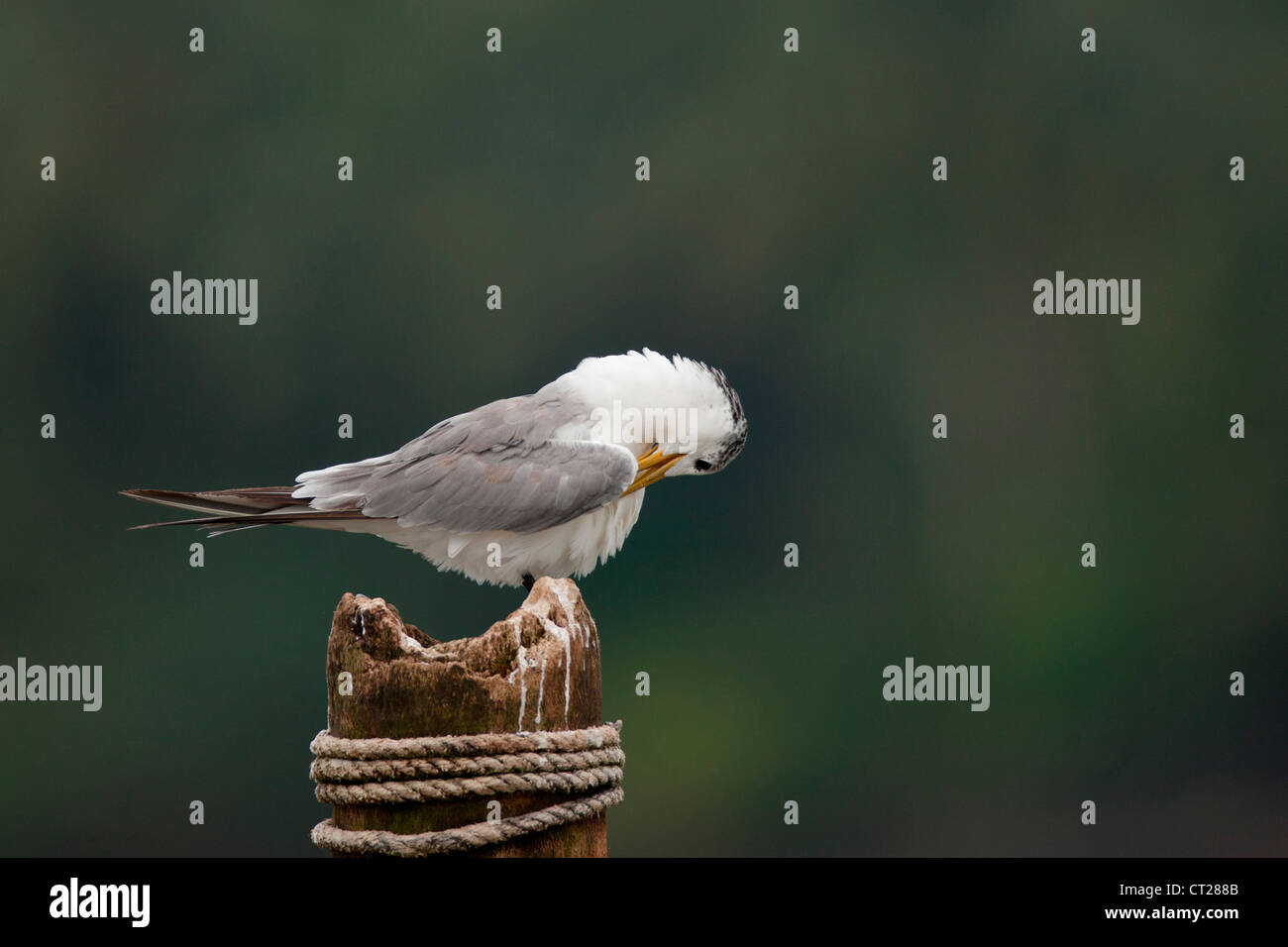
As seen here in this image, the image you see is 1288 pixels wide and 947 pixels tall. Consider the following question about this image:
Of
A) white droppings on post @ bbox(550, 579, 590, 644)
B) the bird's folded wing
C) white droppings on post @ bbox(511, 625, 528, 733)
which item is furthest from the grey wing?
white droppings on post @ bbox(511, 625, 528, 733)

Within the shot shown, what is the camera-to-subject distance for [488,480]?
4285mm

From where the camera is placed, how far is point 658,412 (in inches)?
177

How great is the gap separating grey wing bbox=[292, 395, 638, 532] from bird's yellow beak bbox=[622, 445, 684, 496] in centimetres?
17

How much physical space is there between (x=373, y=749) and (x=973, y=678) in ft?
16.4

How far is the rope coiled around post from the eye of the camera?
2.67m

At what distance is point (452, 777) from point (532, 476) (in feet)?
5.55

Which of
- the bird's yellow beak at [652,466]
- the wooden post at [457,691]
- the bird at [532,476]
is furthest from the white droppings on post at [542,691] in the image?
the bird's yellow beak at [652,466]

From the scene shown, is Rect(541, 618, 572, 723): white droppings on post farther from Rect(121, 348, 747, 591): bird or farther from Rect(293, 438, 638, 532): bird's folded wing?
Rect(293, 438, 638, 532): bird's folded wing

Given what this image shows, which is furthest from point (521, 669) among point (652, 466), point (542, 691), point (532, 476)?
point (652, 466)

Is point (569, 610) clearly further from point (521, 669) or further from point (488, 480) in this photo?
point (488, 480)

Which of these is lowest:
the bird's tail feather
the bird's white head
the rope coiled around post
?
the rope coiled around post

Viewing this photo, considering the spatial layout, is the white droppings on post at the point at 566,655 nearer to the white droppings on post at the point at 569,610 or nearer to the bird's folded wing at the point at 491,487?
the white droppings on post at the point at 569,610

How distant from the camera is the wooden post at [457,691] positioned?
2.71m

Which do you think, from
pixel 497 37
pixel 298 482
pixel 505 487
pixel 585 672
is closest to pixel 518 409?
pixel 505 487
